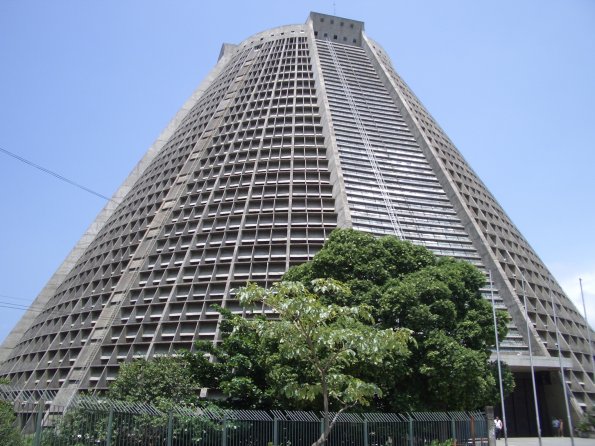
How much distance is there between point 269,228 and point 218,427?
18.3 metres

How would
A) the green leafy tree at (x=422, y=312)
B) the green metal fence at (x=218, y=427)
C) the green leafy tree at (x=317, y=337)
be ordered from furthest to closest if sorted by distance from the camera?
the green leafy tree at (x=422, y=312) < the green metal fence at (x=218, y=427) < the green leafy tree at (x=317, y=337)

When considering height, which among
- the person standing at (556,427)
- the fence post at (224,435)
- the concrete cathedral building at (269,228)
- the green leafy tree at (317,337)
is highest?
the concrete cathedral building at (269,228)

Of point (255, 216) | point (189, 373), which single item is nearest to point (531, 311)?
point (255, 216)

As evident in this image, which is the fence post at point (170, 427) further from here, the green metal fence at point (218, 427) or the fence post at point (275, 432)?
the fence post at point (275, 432)

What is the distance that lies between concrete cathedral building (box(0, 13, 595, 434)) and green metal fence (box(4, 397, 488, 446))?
426 inches

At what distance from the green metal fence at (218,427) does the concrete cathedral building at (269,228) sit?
1081cm

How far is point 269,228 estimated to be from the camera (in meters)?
32.6

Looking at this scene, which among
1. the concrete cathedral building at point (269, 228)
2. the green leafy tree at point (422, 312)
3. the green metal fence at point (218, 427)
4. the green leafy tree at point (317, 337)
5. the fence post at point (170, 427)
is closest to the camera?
the green leafy tree at point (317, 337)

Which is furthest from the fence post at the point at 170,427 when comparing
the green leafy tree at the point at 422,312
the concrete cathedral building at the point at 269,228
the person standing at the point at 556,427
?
the person standing at the point at 556,427

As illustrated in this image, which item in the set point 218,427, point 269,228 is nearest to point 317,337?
point 218,427

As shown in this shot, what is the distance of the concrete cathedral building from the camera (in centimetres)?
2933

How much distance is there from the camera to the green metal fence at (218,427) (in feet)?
45.3

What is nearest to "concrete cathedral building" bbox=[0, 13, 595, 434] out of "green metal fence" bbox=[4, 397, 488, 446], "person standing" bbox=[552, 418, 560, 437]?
"person standing" bbox=[552, 418, 560, 437]

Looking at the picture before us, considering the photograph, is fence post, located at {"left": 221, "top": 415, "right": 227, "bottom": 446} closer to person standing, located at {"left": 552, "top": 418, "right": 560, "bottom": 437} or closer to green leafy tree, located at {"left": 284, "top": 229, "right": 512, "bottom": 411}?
green leafy tree, located at {"left": 284, "top": 229, "right": 512, "bottom": 411}
